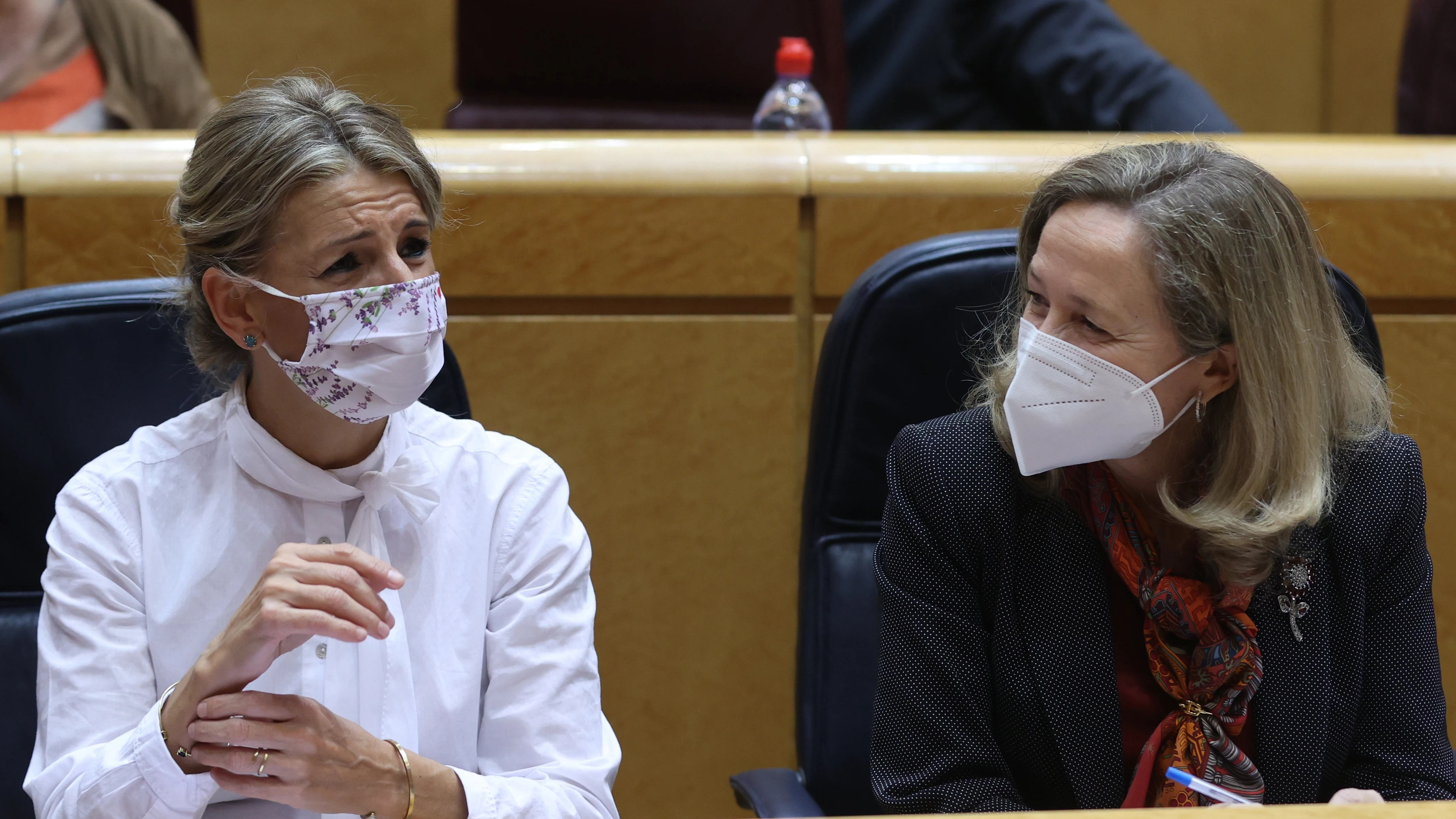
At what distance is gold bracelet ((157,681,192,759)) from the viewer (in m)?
1.18

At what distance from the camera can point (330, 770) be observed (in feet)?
3.88

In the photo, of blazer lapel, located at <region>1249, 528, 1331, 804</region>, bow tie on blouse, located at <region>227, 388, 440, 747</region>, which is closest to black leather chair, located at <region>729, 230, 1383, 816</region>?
blazer lapel, located at <region>1249, 528, 1331, 804</region>

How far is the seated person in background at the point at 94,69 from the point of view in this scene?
244 centimetres

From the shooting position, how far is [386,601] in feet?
4.41

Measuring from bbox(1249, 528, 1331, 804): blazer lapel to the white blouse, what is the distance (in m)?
0.64

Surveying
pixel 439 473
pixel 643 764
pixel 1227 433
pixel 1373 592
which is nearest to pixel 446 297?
pixel 439 473

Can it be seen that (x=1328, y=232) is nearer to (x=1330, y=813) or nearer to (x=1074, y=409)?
(x=1074, y=409)

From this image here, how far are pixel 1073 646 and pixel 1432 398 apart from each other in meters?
0.88

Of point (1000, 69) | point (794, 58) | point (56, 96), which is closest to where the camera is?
point (56, 96)

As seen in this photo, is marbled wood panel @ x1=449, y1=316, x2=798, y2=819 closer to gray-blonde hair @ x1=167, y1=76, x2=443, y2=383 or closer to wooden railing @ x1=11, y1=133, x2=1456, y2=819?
wooden railing @ x1=11, y1=133, x2=1456, y2=819

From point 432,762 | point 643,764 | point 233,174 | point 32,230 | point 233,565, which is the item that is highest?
point 233,174

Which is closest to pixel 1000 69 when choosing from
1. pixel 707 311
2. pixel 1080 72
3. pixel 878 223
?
pixel 1080 72

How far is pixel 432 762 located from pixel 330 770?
0.32 feet

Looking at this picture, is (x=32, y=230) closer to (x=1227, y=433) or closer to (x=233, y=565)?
(x=233, y=565)
